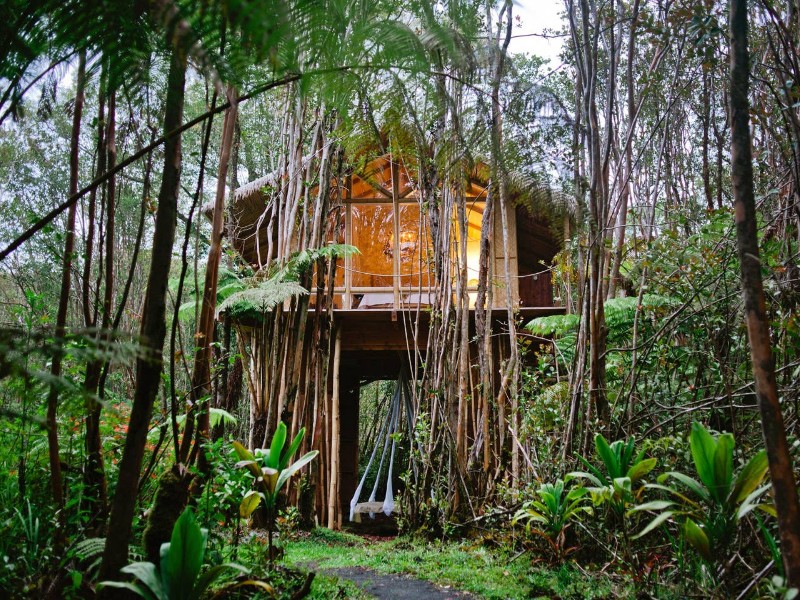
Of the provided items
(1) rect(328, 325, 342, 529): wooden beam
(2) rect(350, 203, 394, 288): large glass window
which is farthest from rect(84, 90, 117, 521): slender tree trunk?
(2) rect(350, 203, 394, 288): large glass window

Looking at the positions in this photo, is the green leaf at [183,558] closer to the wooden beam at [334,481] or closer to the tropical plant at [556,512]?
the tropical plant at [556,512]

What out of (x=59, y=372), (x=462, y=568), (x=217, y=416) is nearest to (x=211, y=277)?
(x=59, y=372)

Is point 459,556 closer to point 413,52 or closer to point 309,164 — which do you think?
point 413,52

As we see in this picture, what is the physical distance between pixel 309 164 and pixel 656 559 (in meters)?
3.98

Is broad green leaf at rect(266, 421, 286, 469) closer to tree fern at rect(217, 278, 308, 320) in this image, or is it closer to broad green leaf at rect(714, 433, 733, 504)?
broad green leaf at rect(714, 433, 733, 504)

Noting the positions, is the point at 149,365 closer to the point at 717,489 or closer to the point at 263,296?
the point at 717,489

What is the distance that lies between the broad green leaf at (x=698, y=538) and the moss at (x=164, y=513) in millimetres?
A: 1513

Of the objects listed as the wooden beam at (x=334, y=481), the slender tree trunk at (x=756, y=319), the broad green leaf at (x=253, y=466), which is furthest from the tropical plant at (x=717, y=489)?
the wooden beam at (x=334, y=481)

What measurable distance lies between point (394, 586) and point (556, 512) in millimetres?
842

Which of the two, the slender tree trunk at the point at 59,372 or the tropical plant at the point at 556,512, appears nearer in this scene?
the slender tree trunk at the point at 59,372

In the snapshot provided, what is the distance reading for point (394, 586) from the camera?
9.14ft

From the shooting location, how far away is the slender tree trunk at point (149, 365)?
1393 millimetres

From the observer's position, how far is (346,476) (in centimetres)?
826

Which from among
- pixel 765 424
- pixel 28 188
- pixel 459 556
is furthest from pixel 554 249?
pixel 28 188
